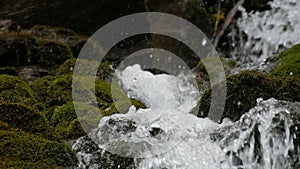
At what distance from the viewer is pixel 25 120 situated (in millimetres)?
4004

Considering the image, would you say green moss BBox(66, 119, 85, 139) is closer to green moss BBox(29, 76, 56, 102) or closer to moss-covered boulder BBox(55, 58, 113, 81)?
green moss BBox(29, 76, 56, 102)

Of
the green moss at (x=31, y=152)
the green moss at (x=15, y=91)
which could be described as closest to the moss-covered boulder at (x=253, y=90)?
the green moss at (x=31, y=152)

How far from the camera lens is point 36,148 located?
3531mm

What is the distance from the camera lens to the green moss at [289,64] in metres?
5.11

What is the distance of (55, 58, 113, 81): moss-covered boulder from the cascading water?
2.44m

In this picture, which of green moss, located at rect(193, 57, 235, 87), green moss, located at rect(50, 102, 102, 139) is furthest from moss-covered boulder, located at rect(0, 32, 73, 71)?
green moss, located at rect(50, 102, 102, 139)

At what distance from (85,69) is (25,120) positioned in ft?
9.61

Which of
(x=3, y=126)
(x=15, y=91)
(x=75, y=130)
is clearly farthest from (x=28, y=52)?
(x=3, y=126)

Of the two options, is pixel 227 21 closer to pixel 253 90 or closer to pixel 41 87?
pixel 41 87

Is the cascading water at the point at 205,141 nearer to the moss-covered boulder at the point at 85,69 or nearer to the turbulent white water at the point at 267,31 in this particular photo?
the moss-covered boulder at the point at 85,69

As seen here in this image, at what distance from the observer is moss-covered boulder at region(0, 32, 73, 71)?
7156 millimetres

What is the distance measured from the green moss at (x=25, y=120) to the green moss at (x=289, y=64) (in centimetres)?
253

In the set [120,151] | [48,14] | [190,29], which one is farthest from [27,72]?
[120,151]

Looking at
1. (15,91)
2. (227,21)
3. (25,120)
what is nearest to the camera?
(25,120)
